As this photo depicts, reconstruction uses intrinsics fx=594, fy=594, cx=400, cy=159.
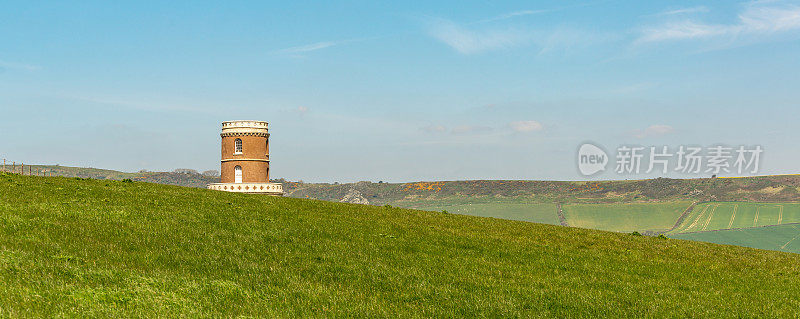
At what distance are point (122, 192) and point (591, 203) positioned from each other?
169384 mm

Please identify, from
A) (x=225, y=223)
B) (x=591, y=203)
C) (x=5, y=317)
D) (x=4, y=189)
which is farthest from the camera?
(x=591, y=203)

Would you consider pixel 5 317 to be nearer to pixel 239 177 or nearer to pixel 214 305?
pixel 214 305

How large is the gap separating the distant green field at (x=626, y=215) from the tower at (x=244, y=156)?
88.6 m

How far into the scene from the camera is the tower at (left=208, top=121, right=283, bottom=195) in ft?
246

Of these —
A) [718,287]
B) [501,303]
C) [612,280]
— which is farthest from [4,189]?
[718,287]

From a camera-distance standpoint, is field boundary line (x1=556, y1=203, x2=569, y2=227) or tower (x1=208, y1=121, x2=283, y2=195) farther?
field boundary line (x1=556, y1=203, x2=569, y2=227)

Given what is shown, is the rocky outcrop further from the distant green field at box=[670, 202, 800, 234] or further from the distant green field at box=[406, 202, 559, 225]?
the distant green field at box=[670, 202, 800, 234]

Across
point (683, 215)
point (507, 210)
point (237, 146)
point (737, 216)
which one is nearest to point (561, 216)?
point (507, 210)

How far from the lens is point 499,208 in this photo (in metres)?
177

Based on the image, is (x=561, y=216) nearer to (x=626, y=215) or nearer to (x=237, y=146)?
(x=626, y=215)

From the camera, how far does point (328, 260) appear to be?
1978 cm

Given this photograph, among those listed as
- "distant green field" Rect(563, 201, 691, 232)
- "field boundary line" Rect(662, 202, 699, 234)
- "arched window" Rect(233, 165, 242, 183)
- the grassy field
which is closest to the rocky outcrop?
the grassy field

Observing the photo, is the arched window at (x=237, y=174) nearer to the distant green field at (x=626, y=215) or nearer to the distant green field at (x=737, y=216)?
the distant green field at (x=626, y=215)

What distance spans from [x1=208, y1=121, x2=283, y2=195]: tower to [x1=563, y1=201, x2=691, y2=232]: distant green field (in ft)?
291
